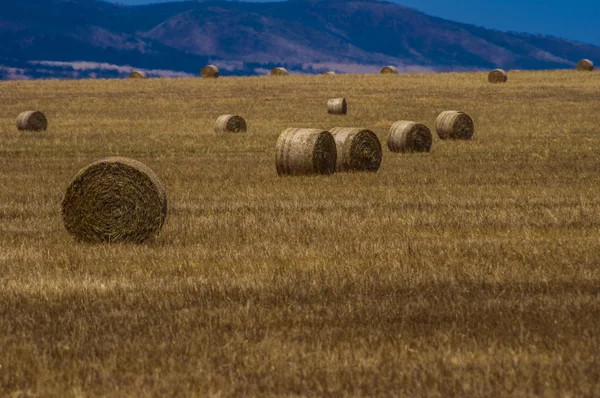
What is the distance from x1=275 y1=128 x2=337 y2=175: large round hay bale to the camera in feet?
67.3

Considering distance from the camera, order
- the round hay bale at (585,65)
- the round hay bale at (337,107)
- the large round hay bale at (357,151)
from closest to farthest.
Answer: the large round hay bale at (357,151), the round hay bale at (337,107), the round hay bale at (585,65)

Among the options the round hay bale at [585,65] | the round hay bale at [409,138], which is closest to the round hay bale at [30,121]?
the round hay bale at [409,138]

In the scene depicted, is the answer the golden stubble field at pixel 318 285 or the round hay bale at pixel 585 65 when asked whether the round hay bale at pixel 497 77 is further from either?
the golden stubble field at pixel 318 285

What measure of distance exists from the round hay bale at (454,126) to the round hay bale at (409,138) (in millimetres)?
4222

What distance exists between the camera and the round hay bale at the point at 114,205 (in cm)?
1362

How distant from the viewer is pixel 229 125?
110ft

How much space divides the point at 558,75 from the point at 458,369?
5588cm

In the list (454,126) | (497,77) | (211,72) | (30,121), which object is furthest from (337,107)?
(211,72)

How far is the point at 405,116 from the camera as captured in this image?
136 ft

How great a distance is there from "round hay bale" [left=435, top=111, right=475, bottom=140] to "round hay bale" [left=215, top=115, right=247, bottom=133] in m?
6.25

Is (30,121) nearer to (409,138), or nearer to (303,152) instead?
(409,138)

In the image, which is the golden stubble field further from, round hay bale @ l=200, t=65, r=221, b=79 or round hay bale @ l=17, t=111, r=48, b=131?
round hay bale @ l=200, t=65, r=221, b=79

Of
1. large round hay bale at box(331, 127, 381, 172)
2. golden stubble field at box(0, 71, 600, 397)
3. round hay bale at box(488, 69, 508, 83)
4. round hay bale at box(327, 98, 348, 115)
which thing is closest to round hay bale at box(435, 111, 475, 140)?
golden stubble field at box(0, 71, 600, 397)

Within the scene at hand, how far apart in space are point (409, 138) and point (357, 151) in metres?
4.41
